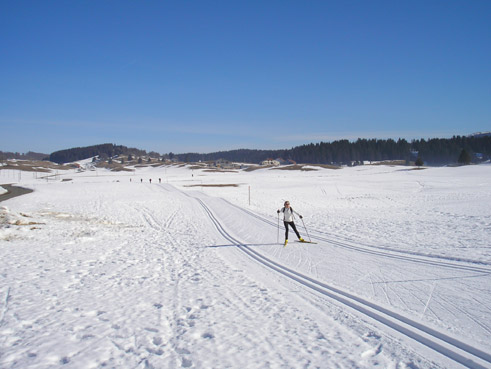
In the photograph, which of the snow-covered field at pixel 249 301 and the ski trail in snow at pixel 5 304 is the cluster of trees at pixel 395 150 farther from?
the ski trail in snow at pixel 5 304

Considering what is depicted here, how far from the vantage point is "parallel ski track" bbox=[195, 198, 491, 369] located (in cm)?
463

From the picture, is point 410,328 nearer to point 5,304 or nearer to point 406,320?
point 406,320

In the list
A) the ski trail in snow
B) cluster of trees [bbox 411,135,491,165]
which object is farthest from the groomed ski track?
cluster of trees [bbox 411,135,491,165]

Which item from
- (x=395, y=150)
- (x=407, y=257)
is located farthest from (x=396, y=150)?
(x=407, y=257)

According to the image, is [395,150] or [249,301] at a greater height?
[395,150]

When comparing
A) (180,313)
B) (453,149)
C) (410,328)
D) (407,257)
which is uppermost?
(453,149)

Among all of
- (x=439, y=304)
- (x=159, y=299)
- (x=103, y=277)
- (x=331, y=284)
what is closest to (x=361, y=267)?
(x=331, y=284)

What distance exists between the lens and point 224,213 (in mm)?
24000

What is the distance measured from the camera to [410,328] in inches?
219

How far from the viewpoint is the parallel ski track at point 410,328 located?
463cm

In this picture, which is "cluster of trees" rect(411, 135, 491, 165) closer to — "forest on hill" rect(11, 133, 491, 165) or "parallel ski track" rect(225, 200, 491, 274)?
"forest on hill" rect(11, 133, 491, 165)

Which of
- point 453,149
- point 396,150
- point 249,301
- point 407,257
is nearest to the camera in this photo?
point 249,301

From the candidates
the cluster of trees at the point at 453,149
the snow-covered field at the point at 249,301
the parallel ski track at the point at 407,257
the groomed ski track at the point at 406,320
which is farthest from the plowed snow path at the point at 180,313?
the cluster of trees at the point at 453,149

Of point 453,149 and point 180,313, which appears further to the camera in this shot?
point 453,149
